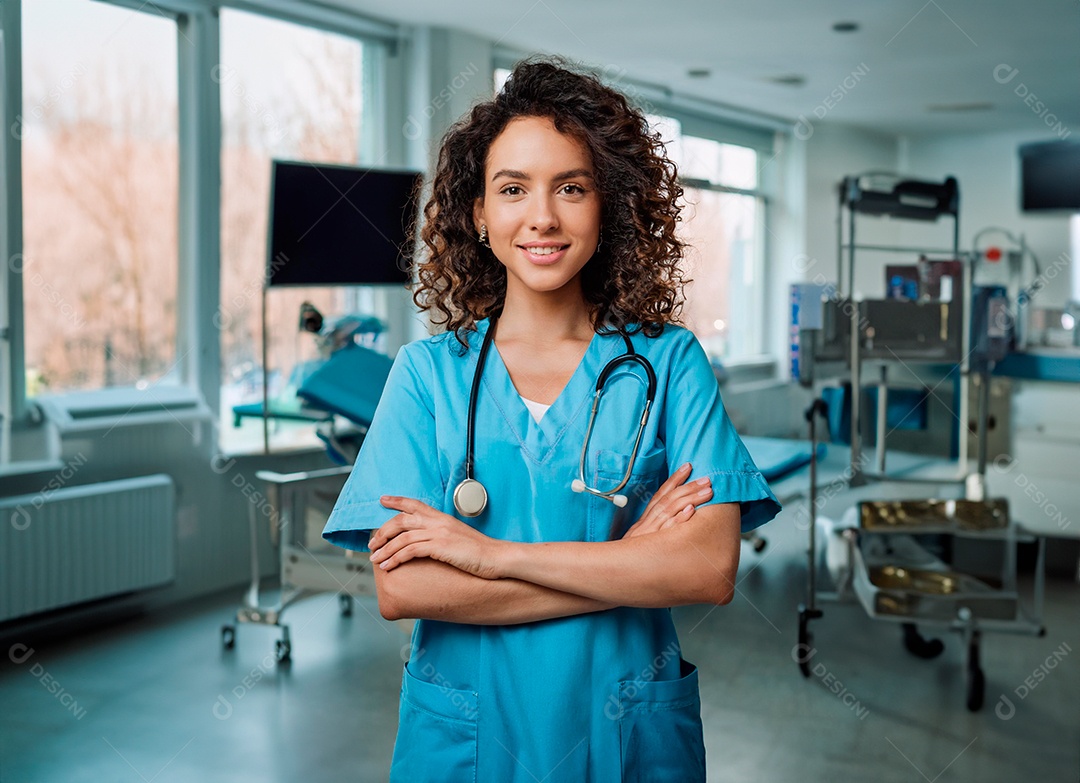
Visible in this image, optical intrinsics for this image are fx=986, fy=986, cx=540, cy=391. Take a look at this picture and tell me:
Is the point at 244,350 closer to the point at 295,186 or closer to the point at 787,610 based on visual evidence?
the point at 295,186

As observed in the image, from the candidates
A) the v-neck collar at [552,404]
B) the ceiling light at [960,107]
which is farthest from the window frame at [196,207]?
the ceiling light at [960,107]

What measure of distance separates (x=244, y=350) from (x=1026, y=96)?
5074 millimetres

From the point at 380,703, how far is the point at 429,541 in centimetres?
196

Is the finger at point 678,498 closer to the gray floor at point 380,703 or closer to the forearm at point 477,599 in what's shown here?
the forearm at point 477,599

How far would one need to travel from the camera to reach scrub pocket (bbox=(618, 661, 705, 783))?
3.63ft

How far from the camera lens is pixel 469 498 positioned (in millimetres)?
1115

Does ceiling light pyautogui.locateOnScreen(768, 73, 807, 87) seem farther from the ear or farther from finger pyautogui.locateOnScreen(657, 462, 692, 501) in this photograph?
finger pyautogui.locateOnScreen(657, 462, 692, 501)

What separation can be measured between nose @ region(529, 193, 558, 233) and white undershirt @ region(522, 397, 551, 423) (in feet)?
0.70

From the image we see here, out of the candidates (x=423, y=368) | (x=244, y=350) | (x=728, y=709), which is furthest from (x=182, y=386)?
(x=423, y=368)

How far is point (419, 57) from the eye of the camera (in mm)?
4730

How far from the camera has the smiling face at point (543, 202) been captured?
112cm
